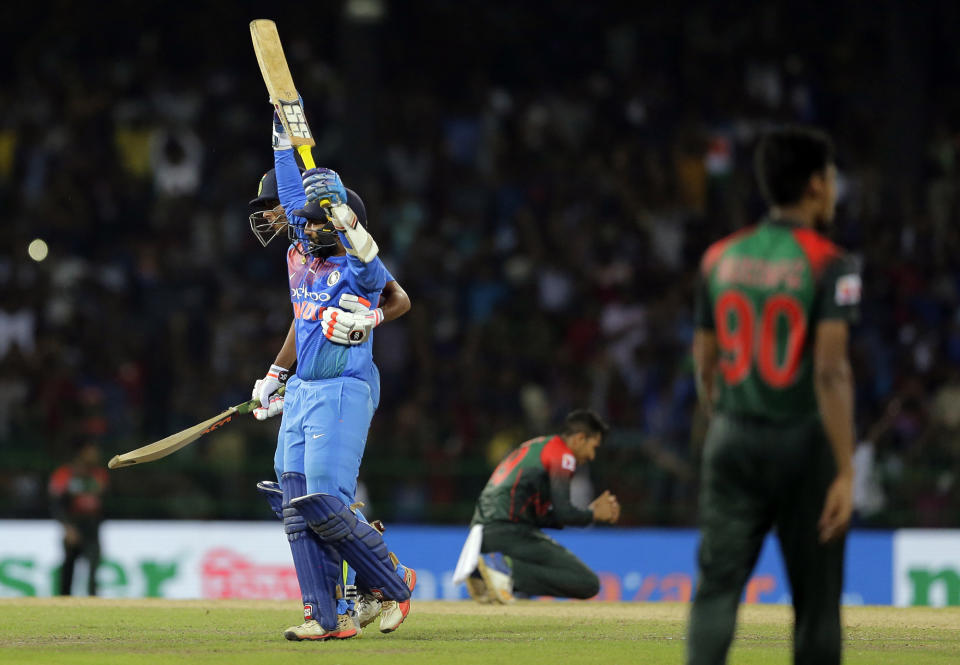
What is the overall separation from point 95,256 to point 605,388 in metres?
7.24

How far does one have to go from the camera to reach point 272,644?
838 cm

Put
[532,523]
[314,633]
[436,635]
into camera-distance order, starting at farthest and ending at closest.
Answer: [532,523]
[436,635]
[314,633]

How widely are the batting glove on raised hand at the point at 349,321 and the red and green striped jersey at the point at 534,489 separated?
4521 mm

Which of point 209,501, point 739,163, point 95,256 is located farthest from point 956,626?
point 95,256

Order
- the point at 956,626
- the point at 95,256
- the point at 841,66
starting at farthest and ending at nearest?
the point at 841,66, the point at 95,256, the point at 956,626

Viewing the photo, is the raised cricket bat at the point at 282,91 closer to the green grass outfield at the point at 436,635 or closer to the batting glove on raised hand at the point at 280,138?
the batting glove on raised hand at the point at 280,138

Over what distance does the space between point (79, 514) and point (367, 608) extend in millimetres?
8565

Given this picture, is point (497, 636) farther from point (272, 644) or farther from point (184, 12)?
point (184, 12)

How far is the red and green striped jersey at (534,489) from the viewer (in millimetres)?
12891

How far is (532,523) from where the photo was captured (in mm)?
13227

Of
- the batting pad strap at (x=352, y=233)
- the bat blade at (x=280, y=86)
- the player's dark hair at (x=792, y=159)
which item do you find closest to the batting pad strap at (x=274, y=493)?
the batting pad strap at (x=352, y=233)

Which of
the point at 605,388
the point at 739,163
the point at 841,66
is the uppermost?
the point at 841,66

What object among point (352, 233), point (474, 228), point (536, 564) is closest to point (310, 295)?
point (352, 233)

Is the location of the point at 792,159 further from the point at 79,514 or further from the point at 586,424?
the point at 79,514
